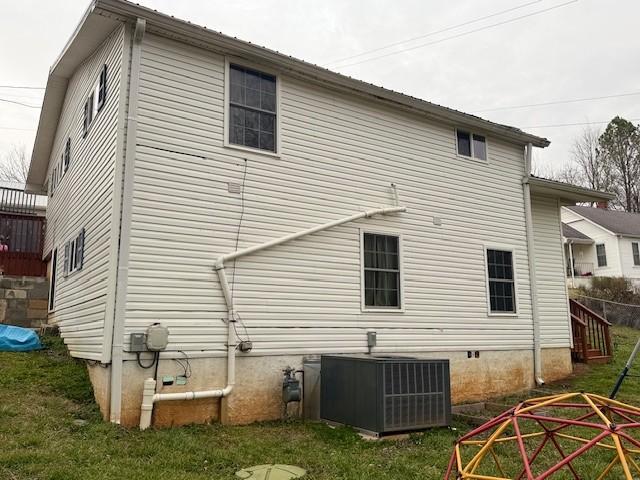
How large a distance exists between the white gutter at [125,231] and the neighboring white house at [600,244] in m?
24.1

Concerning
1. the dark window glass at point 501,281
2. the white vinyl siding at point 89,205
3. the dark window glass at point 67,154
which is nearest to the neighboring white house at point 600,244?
the dark window glass at point 501,281

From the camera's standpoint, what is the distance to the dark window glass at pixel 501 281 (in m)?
11.1

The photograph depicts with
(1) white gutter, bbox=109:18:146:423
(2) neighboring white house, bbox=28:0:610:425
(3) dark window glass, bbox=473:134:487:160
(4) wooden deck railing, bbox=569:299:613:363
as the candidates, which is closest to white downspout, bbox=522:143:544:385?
(2) neighboring white house, bbox=28:0:610:425

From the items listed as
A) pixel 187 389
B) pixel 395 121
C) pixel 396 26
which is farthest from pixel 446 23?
pixel 187 389

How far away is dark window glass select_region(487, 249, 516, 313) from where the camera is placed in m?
11.1

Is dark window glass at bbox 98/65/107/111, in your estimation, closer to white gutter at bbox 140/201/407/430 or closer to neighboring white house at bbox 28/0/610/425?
neighboring white house at bbox 28/0/610/425

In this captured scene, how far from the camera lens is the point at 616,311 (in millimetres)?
20406

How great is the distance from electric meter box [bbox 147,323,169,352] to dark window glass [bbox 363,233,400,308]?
3.60m

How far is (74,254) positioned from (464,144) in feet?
26.3

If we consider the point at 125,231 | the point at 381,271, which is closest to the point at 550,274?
the point at 381,271

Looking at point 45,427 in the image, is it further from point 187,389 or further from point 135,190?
point 135,190

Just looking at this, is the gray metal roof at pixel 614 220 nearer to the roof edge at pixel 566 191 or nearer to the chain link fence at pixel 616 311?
the chain link fence at pixel 616 311

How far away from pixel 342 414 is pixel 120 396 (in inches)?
115

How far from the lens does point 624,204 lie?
36219 mm
